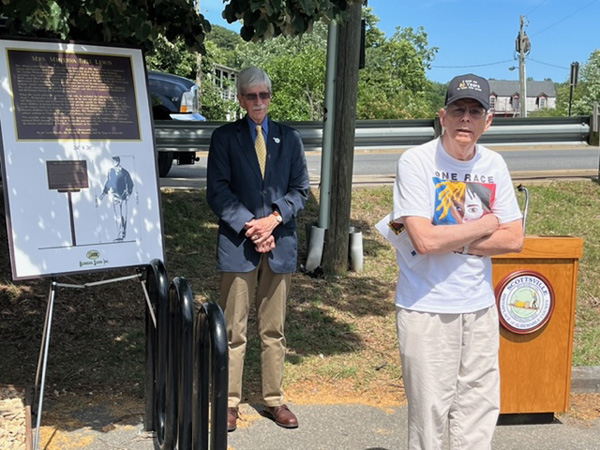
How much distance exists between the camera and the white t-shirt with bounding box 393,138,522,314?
10.1 feet

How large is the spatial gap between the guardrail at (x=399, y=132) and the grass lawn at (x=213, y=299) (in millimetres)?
798

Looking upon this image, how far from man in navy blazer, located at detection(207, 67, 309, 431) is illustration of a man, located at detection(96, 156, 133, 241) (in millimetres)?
457

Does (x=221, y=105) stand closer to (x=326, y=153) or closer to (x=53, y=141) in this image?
(x=326, y=153)

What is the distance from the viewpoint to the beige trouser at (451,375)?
3.10 m

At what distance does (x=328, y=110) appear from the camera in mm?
7102

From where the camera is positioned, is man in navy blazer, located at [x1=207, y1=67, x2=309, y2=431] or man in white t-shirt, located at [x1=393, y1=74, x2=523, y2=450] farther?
man in navy blazer, located at [x1=207, y1=67, x2=309, y2=431]

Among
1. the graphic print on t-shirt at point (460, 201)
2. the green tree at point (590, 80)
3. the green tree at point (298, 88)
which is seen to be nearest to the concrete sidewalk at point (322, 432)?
the graphic print on t-shirt at point (460, 201)

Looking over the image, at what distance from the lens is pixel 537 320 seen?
432 centimetres

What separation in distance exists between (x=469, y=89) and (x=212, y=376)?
1554 millimetres

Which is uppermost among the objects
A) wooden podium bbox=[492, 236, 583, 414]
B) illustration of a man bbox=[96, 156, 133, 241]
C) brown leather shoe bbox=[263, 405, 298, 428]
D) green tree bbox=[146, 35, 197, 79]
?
green tree bbox=[146, 35, 197, 79]

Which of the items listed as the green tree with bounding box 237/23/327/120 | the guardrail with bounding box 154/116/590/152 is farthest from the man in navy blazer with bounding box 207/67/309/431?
the green tree with bounding box 237/23/327/120

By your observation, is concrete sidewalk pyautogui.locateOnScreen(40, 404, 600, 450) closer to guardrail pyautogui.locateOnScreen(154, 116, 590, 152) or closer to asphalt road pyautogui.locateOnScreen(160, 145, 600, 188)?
guardrail pyautogui.locateOnScreen(154, 116, 590, 152)

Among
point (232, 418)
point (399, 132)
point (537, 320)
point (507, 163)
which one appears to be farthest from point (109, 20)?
point (507, 163)

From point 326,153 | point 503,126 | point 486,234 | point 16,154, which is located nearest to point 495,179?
point 486,234
